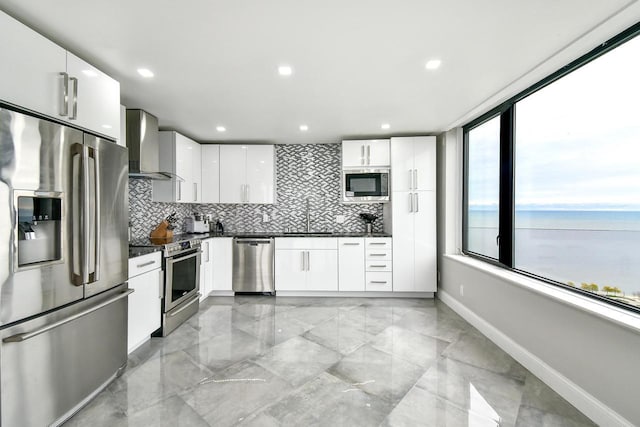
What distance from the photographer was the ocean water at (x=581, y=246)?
1774mm

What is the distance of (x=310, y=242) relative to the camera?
14.1 ft

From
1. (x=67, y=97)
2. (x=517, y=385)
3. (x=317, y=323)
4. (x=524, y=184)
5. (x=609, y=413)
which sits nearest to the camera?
(x=609, y=413)

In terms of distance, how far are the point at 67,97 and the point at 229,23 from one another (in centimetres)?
110

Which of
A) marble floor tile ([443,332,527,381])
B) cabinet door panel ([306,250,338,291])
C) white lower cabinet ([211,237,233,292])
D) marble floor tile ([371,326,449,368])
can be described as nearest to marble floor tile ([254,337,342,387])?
marble floor tile ([371,326,449,368])

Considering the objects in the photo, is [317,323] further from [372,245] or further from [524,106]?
[524,106]

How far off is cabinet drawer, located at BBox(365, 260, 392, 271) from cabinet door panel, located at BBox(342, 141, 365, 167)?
57.2 inches

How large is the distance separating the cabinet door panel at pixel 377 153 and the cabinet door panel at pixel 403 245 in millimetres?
579

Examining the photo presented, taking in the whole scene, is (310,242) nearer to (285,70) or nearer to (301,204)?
(301,204)

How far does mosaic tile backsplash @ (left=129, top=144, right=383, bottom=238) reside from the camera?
16.0ft

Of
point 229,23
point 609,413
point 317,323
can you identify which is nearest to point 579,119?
point 609,413

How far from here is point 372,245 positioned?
4242mm

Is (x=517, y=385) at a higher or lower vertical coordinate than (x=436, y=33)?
lower

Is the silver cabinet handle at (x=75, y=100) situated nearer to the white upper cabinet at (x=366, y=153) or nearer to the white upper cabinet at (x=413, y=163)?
the white upper cabinet at (x=366, y=153)

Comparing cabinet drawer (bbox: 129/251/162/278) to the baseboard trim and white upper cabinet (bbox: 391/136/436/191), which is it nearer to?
white upper cabinet (bbox: 391/136/436/191)
